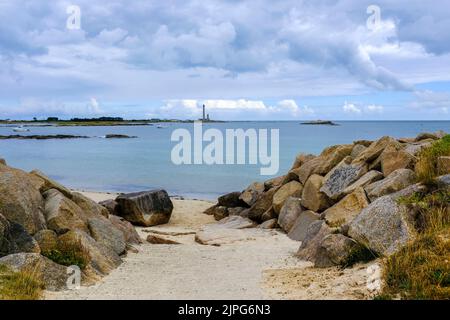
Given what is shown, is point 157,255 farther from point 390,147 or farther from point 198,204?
point 198,204

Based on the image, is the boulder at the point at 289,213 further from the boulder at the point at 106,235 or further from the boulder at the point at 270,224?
the boulder at the point at 106,235

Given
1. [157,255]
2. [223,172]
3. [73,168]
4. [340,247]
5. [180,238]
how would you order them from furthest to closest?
1. [73,168]
2. [223,172]
3. [180,238]
4. [157,255]
5. [340,247]

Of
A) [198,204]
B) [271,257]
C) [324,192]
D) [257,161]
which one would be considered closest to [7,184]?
[271,257]

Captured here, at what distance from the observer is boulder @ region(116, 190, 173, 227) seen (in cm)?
2252

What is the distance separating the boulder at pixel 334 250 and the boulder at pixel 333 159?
26.8 feet

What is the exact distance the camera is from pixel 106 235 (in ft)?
47.6

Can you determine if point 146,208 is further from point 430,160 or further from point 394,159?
point 430,160

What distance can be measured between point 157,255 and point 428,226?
24.5ft

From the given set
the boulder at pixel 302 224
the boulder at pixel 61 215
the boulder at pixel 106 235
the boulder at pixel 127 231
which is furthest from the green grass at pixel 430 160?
the boulder at pixel 127 231

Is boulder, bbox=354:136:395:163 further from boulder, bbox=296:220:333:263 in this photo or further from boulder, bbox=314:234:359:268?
boulder, bbox=314:234:359:268

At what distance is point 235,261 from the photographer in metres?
14.0

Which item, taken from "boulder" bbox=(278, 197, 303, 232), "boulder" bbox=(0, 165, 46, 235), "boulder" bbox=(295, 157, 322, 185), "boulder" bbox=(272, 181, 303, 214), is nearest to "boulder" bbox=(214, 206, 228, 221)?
"boulder" bbox=(272, 181, 303, 214)

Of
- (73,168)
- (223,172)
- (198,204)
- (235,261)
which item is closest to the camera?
(235,261)
